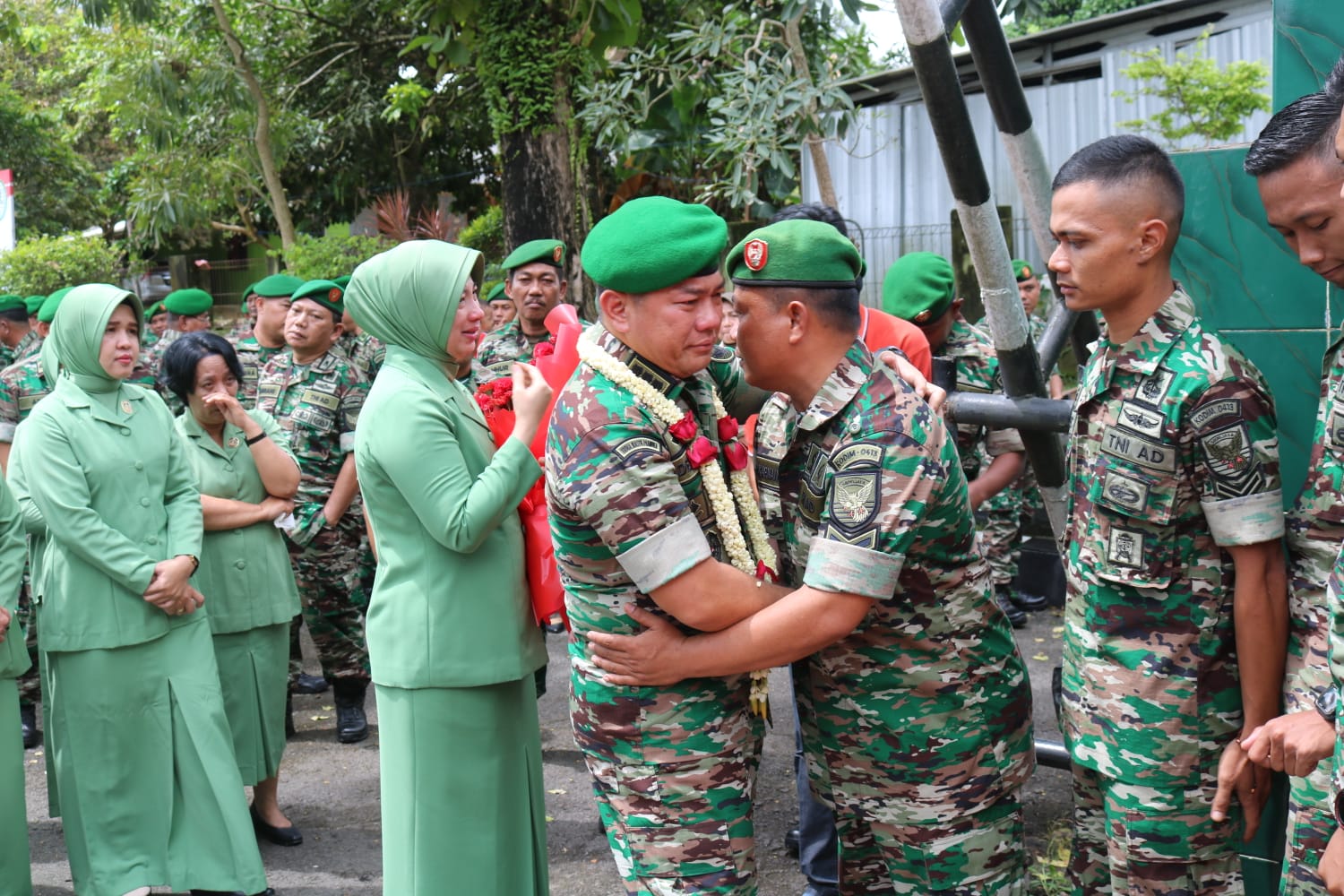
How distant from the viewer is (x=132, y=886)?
3.94 m

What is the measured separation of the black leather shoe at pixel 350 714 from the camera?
5797 millimetres

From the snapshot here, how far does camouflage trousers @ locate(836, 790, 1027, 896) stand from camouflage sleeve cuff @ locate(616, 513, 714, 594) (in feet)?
2.36

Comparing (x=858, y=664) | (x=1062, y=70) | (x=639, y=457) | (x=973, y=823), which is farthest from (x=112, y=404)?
(x=1062, y=70)

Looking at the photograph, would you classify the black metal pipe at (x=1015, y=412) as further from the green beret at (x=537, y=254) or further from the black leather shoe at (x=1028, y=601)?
the black leather shoe at (x=1028, y=601)

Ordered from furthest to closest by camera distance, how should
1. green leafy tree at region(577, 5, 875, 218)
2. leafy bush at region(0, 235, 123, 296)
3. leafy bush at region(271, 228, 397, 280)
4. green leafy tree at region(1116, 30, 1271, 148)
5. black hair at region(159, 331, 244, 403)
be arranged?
leafy bush at region(0, 235, 123, 296), leafy bush at region(271, 228, 397, 280), green leafy tree at region(1116, 30, 1271, 148), green leafy tree at region(577, 5, 875, 218), black hair at region(159, 331, 244, 403)

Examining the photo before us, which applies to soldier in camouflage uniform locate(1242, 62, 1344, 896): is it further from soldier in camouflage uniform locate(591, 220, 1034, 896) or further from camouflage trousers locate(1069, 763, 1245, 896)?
soldier in camouflage uniform locate(591, 220, 1034, 896)

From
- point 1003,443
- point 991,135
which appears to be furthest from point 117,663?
point 991,135

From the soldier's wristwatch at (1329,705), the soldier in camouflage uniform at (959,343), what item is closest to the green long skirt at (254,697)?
the soldier in camouflage uniform at (959,343)

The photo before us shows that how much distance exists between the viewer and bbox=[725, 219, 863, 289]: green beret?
7.98 feet

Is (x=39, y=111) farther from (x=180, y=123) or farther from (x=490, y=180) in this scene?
(x=490, y=180)

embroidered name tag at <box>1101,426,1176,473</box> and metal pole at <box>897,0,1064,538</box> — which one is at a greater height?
metal pole at <box>897,0,1064,538</box>

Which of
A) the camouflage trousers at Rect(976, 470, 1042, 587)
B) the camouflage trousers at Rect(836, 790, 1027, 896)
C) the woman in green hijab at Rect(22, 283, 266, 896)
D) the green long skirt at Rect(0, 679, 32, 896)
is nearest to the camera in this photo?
the camouflage trousers at Rect(836, 790, 1027, 896)

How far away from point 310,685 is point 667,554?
16.0ft

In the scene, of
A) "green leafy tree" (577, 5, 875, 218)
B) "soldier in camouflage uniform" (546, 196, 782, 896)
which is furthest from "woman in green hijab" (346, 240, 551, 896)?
"green leafy tree" (577, 5, 875, 218)
